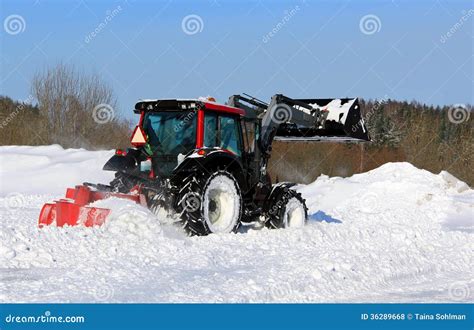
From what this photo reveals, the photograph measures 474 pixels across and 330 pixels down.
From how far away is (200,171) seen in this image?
8344mm

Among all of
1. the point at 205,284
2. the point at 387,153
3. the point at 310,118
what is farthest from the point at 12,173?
the point at 387,153

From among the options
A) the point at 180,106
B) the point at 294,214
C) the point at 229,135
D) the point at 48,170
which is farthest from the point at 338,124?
the point at 48,170

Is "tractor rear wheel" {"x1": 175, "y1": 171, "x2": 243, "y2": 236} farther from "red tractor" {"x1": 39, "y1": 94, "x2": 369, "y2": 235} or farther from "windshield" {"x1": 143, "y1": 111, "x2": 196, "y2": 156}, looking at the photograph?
"windshield" {"x1": 143, "y1": 111, "x2": 196, "y2": 156}

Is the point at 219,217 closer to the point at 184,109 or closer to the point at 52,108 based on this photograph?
the point at 184,109

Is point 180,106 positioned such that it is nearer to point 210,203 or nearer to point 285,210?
point 210,203

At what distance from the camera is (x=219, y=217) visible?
8.80 metres

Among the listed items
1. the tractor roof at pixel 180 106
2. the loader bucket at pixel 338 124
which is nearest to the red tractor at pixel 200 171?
the tractor roof at pixel 180 106

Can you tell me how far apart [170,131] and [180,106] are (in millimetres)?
404

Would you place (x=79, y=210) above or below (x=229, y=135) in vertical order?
below

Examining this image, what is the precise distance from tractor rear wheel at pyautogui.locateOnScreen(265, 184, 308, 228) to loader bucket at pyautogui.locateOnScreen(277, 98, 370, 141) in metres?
1.36

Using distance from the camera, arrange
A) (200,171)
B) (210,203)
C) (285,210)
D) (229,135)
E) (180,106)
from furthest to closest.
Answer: (285,210) < (229,135) < (210,203) < (180,106) < (200,171)

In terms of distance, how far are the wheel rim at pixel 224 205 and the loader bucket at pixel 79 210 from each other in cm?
102

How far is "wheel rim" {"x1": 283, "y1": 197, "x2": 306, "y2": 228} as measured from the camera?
9.88 m

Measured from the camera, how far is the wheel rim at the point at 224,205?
28.4 feet
